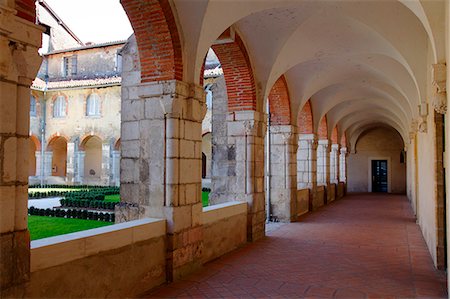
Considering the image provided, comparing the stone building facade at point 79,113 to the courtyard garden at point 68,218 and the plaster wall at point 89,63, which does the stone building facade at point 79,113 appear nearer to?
the plaster wall at point 89,63

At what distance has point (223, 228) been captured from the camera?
6055 millimetres

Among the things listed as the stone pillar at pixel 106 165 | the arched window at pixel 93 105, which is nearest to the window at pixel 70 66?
the arched window at pixel 93 105

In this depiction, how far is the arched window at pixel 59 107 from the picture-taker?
22312 millimetres

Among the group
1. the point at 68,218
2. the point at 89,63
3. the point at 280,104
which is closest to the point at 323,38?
the point at 280,104

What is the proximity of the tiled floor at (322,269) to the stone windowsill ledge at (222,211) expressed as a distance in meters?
0.59

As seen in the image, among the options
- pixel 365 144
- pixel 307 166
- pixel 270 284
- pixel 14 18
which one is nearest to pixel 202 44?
pixel 14 18

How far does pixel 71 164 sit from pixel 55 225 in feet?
44.5

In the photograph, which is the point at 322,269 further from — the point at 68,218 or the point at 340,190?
the point at 340,190

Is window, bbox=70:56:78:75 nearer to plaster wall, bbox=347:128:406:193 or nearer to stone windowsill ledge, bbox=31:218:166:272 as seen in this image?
plaster wall, bbox=347:128:406:193

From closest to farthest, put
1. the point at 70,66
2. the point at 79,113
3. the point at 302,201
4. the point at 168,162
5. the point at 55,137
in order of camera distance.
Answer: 1. the point at 168,162
2. the point at 302,201
3. the point at 79,113
4. the point at 55,137
5. the point at 70,66

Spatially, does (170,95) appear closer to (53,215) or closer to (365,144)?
(53,215)

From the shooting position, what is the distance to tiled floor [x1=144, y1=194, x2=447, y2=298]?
4.31 meters

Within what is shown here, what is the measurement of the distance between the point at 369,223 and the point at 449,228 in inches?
235

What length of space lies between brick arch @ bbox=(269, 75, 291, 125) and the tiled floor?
2.73 meters
